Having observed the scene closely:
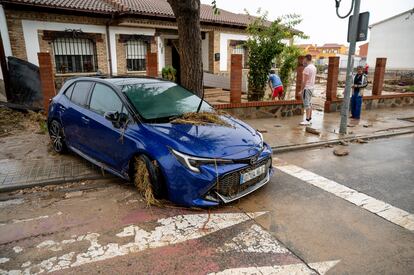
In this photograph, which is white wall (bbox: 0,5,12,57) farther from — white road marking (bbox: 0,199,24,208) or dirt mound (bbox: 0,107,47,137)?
white road marking (bbox: 0,199,24,208)

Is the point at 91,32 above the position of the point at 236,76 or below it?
above

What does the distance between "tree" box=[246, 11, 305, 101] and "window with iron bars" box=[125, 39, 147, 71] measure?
21.8 ft

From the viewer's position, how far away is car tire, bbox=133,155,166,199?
3.67m

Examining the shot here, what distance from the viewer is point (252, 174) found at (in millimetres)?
3799

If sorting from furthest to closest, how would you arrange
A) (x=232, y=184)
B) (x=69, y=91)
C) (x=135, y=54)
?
1. (x=135, y=54)
2. (x=69, y=91)
3. (x=232, y=184)

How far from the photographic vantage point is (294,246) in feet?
9.96

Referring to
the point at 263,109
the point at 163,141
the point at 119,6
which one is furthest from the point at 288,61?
the point at 163,141

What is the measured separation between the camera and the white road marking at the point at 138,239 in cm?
276

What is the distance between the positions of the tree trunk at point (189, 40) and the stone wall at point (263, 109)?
7.39 feet

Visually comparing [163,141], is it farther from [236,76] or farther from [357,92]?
[357,92]

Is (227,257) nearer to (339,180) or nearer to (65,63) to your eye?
(339,180)

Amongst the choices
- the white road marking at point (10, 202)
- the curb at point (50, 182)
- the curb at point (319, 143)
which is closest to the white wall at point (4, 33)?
the curb at point (50, 182)

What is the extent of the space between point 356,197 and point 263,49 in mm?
7034

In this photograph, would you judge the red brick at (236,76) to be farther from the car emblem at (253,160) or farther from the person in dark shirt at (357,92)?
the car emblem at (253,160)
